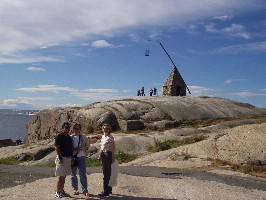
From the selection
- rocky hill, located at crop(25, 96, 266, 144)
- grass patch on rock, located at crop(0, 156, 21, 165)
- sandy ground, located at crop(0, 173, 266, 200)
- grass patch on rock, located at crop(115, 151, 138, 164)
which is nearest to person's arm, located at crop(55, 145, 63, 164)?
sandy ground, located at crop(0, 173, 266, 200)

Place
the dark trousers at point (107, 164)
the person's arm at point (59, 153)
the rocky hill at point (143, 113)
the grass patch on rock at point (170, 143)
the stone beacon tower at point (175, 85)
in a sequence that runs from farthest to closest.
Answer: the stone beacon tower at point (175, 85), the rocky hill at point (143, 113), the grass patch on rock at point (170, 143), the dark trousers at point (107, 164), the person's arm at point (59, 153)

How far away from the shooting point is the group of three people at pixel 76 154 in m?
11.9

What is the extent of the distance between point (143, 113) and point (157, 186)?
20978 millimetres

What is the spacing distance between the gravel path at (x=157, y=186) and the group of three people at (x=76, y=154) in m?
0.37

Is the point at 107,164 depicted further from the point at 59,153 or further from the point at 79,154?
the point at 59,153

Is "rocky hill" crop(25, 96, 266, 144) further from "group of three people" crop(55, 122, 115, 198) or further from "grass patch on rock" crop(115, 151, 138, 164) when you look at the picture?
"group of three people" crop(55, 122, 115, 198)

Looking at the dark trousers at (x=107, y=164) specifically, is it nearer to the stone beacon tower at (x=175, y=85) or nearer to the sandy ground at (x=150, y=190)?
the sandy ground at (x=150, y=190)

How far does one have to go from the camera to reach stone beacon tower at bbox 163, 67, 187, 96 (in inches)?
1613

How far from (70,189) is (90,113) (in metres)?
22.3

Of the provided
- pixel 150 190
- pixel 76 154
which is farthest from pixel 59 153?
pixel 150 190

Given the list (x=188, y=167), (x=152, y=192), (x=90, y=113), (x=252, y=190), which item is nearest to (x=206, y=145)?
(x=188, y=167)

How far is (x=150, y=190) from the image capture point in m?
13.2

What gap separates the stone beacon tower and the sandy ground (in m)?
26.2

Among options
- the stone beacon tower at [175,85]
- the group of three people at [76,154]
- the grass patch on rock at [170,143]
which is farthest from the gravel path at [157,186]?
the stone beacon tower at [175,85]
